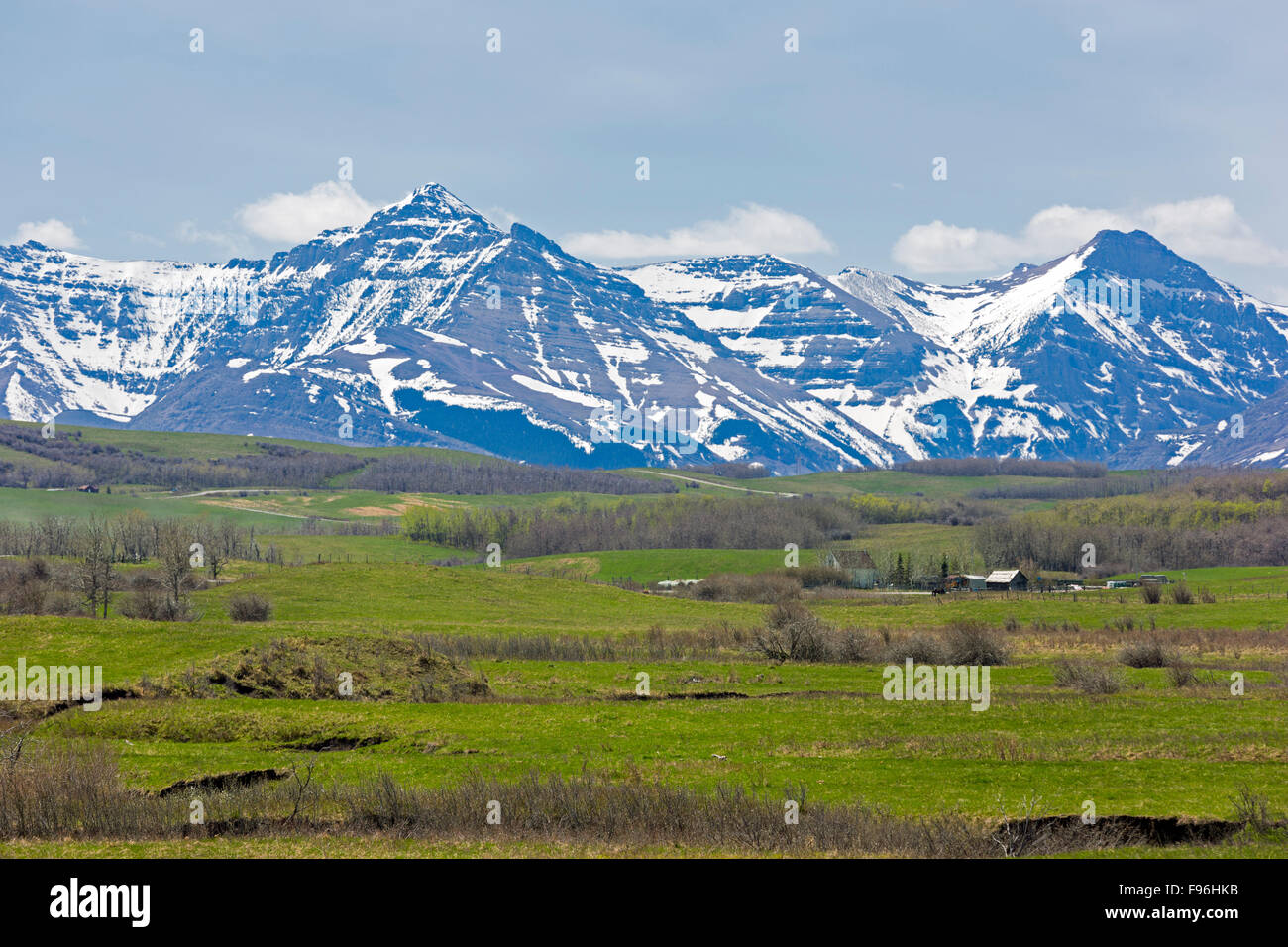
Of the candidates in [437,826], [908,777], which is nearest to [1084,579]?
[908,777]

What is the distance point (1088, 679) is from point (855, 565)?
119608mm

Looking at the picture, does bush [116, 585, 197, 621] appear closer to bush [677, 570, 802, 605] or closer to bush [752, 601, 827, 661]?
bush [752, 601, 827, 661]

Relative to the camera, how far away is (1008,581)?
15362cm

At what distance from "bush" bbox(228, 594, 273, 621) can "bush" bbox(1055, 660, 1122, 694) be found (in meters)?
58.2

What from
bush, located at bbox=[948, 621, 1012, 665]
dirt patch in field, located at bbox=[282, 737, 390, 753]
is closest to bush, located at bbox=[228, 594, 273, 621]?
dirt patch in field, located at bbox=[282, 737, 390, 753]

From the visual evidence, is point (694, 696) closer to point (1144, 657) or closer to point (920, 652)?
point (920, 652)

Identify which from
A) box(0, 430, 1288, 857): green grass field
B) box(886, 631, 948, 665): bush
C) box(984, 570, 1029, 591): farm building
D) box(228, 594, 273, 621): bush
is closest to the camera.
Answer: box(0, 430, 1288, 857): green grass field

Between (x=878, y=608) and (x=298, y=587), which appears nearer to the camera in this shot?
(x=298, y=587)

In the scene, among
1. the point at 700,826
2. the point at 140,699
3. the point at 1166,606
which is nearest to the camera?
the point at 700,826

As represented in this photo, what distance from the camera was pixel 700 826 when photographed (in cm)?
2703

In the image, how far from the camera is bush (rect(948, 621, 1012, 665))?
6800 cm
